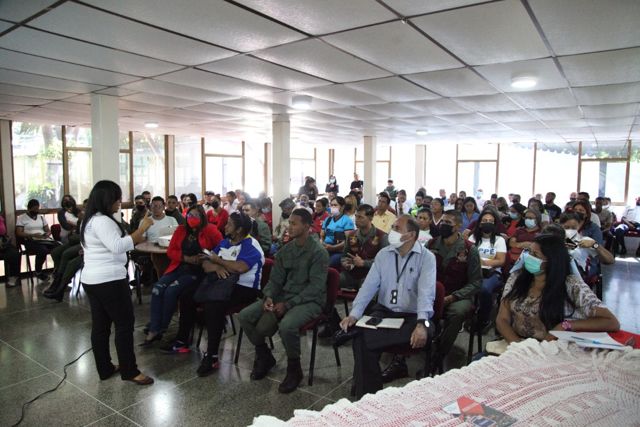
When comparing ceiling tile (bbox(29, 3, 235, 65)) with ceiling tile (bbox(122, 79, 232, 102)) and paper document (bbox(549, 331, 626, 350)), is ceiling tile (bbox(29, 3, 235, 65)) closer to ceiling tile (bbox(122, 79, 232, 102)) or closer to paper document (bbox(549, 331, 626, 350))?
ceiling tile (bbox(122, 79, 232, 102))

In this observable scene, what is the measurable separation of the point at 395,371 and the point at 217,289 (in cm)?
158

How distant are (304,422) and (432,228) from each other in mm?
4403

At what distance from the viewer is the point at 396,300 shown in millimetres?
3027

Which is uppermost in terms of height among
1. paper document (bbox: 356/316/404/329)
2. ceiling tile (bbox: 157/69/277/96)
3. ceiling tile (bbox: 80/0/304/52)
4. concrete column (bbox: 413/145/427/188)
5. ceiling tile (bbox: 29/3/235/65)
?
ceiling tile (bbox: 157/69/277/96)

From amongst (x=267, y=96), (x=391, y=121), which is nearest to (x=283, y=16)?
(x=267, y=96)

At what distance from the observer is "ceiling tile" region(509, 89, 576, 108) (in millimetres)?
5281

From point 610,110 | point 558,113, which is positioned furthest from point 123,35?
point 610,110

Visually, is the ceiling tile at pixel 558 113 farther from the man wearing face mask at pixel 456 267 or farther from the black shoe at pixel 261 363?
the black shoe at pixel 261 363

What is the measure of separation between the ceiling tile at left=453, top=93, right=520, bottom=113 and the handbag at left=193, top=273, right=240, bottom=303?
13.3 feet

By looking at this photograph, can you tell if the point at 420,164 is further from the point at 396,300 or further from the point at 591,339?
the point at 591,339

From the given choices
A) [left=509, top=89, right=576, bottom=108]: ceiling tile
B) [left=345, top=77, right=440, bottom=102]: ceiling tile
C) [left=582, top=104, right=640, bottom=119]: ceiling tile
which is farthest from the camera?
[left=582, top=104, right=640, bottom=119]: ceiling tile

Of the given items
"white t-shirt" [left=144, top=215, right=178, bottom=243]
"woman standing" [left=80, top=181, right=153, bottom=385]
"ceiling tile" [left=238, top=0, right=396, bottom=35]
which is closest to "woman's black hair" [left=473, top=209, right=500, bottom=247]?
"ceiling tile" [left=238, top=0, right=396, bottom=35]

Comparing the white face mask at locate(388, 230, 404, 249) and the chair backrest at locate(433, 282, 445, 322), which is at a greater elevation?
the white face mask at locate(388, 230, 404, 249)

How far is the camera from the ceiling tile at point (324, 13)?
2537 mm
